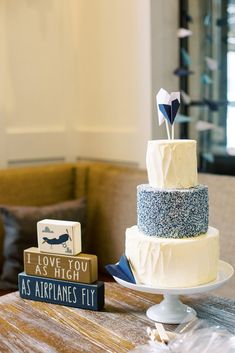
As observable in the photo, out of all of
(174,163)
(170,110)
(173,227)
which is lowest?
(173,227)

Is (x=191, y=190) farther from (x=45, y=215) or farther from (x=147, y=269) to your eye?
(x=45, y=215)

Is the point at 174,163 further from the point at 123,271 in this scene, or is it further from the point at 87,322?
the point at 87,322

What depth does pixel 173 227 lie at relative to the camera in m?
1.27

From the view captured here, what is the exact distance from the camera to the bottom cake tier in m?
1.26

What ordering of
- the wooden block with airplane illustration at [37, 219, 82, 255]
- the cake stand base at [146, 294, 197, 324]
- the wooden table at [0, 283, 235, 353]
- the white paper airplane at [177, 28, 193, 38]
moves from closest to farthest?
1. the wooden table at [0, 283, 235, 353]
2. the cake stand base at [146, 294, 197, 324]
3. the wooden block with airplane illustration at [37, 219, 82, 255]
4. the white paper airplane at [177, 28, 193, 38]

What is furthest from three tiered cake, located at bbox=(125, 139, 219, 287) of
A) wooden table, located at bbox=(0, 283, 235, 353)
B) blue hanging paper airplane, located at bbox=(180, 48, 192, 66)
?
blue hanging paper airplane, located at bbox=(180, 48, 192, 66)

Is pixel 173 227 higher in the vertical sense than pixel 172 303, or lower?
higher

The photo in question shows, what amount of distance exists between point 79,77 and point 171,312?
159cm

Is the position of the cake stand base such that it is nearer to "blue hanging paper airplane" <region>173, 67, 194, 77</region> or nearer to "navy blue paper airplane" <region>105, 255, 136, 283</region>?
"navy blue paper airplane" <region>105, 255, 136, 283</region>

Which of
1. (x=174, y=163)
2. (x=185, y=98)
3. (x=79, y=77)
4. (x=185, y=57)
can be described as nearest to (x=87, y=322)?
(x=174, y=163)

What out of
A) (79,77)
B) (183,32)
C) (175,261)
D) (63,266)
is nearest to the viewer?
(175,261)

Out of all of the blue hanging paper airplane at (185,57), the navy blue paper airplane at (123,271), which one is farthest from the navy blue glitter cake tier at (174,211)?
the blue hanging paper airplane at (185,57)

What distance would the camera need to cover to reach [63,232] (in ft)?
4.60

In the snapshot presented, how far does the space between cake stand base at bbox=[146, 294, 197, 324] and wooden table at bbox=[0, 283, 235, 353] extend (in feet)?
0.07
